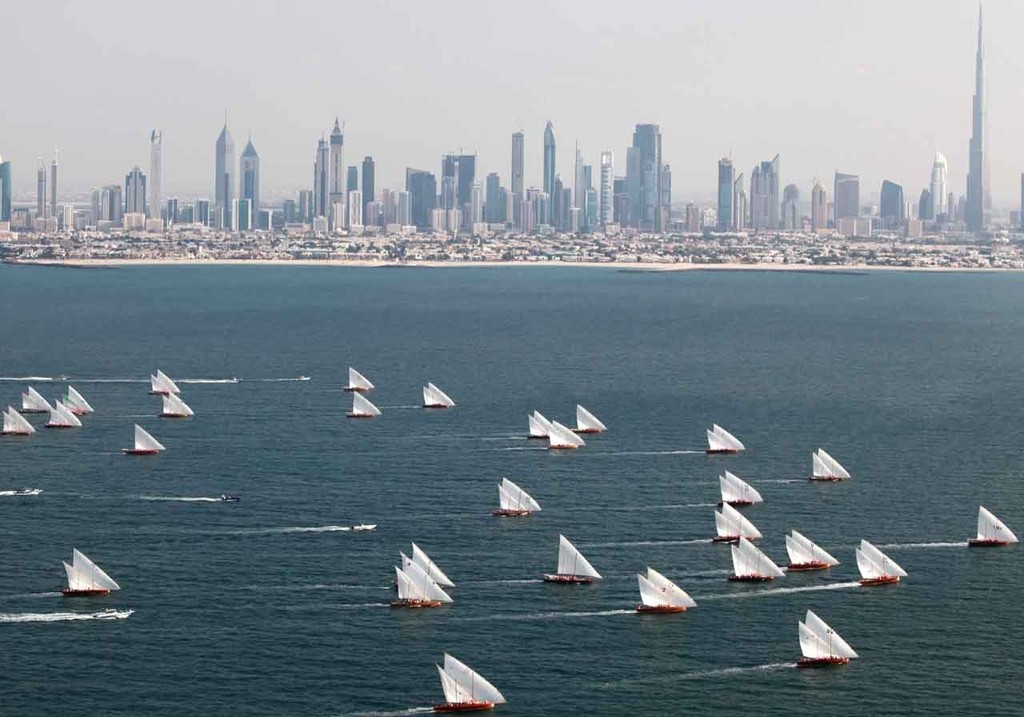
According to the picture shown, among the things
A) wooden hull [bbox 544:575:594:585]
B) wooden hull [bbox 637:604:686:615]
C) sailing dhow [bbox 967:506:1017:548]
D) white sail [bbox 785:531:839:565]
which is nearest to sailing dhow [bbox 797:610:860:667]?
wooden hull [bbox 637:604:686:615]

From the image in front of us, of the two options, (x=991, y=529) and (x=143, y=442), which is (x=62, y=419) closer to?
(x=143, y=442)

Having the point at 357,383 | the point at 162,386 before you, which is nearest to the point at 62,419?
the point at 162,386

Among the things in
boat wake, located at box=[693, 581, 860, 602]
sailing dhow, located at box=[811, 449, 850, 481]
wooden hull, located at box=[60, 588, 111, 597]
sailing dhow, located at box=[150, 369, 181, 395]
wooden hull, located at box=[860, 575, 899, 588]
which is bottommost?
wooden hull, located at box=[60, 588, 111, 597]

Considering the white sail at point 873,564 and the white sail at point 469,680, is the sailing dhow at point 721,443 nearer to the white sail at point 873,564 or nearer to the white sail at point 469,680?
the white sail at point 873,564

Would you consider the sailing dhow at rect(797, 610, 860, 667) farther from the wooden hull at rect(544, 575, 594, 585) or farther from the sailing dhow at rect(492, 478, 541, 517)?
the sailing dhow at rect(492, 478, 541, 517)

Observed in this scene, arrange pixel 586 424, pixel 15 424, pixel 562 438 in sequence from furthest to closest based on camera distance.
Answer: pixel 586 424, pixel 15 424, pixel 562 438

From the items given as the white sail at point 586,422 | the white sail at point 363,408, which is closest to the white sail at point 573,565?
the white sail at point 586,422

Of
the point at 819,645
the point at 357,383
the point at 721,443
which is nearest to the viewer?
the point at 819,645
